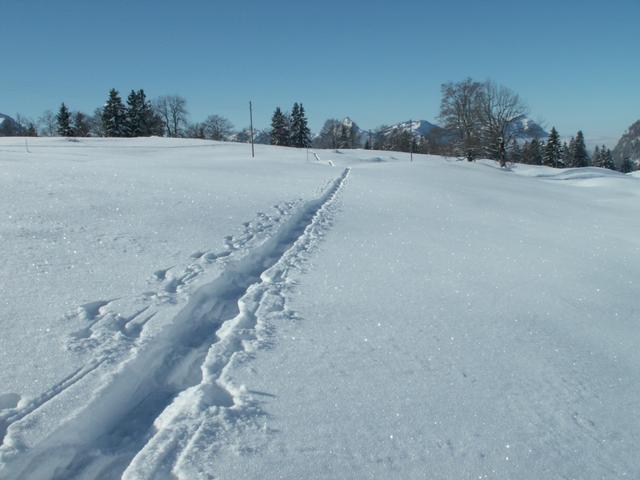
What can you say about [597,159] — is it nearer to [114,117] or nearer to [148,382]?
[114,117]

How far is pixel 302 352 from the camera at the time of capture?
11.8 ft

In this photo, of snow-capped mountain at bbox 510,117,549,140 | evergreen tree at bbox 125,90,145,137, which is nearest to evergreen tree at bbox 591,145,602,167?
snow-capped mountain at bbox 510,117,549,140

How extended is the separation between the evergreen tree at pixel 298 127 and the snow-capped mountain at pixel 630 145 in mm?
117527

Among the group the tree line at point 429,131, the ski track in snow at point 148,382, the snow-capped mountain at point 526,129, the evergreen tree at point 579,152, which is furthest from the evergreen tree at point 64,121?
the evergreen tree at point 579,152

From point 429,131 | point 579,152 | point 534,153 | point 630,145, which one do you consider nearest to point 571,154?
point 579,152

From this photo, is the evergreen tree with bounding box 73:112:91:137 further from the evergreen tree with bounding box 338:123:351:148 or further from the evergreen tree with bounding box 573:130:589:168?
the evergreen tree with bounding box 573:130:589:168

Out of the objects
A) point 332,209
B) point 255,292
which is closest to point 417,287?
point 255,292

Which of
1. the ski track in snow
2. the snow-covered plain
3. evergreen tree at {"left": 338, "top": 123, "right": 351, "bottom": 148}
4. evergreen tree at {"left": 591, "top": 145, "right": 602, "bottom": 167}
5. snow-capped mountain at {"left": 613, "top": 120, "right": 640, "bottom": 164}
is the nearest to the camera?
the ski track in snow

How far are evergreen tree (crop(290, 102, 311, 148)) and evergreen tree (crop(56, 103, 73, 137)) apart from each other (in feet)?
91.2

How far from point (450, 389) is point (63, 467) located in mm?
2620

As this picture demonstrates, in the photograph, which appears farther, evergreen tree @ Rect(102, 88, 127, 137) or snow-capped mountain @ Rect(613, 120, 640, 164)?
snow-capped mountain @ Rect(613, 120, 640, 164)

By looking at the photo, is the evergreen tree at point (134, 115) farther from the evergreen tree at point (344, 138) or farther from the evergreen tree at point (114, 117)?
the evergreen tree at point (344, 138)

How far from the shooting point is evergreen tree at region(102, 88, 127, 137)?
1887 inches

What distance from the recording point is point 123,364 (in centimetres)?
315
